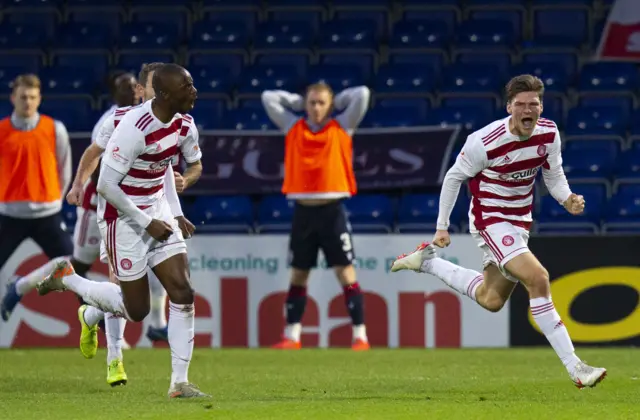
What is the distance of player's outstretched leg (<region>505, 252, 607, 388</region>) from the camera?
26.3 ft

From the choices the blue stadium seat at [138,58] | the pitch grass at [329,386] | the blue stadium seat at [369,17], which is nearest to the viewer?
the pitch grass at [329,386]

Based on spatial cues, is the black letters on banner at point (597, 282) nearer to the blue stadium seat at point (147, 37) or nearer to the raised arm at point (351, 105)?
the raised arm at point (351, 105)

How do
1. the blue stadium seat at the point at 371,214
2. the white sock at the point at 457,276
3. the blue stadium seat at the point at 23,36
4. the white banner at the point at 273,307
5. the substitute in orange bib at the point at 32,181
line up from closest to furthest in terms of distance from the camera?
the white sock at the point at 457,276 → the substitute in orange bib at the point at 32,181 → the white banner at the point at 273,307 → the blue stadium seat at the point at 371,214 → the blue stadium seat at the point at 23,36

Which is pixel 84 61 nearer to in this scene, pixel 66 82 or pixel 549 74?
pixel 66 82

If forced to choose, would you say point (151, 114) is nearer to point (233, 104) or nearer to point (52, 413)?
point (52, 413)

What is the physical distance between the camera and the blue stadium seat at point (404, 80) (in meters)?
15.5

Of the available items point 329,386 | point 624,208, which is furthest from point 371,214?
point 329,386

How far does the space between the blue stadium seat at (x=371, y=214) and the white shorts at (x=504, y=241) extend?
16.6ft

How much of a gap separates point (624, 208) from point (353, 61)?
3.79m

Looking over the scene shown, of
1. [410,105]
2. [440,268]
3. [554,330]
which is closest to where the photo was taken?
[554,330]

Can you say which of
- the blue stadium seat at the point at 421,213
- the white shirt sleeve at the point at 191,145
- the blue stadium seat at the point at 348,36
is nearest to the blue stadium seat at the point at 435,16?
the blue stadium seat at the point at 348,36

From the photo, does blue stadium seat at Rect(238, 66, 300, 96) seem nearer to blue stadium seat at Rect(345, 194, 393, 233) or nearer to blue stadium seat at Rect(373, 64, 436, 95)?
blue stadium seat at Rect(373, 64, 436, 95)

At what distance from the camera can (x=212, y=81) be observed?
15688 mm

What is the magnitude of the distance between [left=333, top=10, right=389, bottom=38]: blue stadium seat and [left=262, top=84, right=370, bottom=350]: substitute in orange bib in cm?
379
